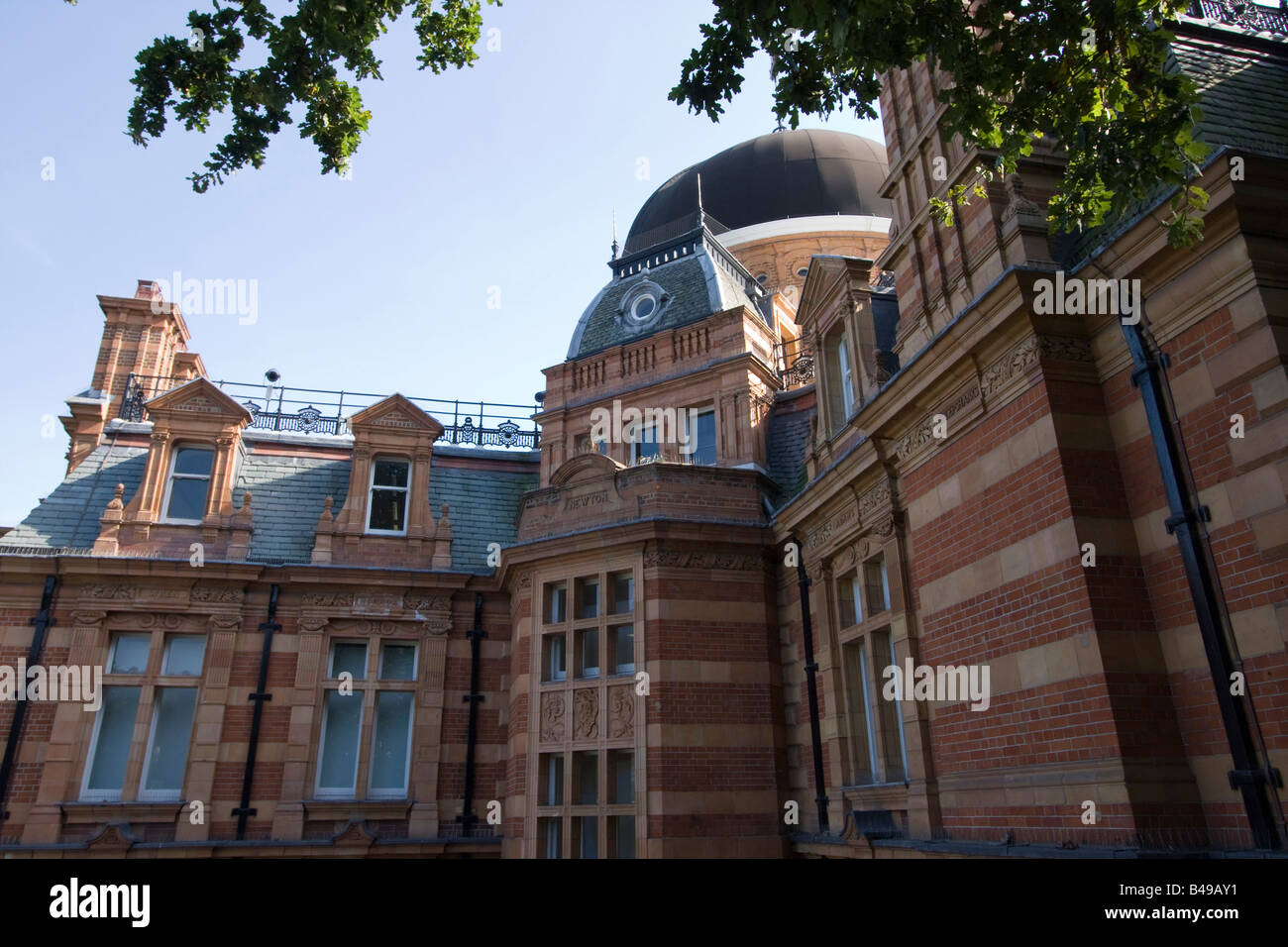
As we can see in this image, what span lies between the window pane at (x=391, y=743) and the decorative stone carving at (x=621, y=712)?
4662mm

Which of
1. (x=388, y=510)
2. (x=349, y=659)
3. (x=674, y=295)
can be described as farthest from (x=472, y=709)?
(x=674, y=295)

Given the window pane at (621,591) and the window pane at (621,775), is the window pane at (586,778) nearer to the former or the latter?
the window pane at (621,775)

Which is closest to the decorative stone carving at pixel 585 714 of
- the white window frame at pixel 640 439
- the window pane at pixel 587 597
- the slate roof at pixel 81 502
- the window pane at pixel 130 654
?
the window pane at pixel 587 597

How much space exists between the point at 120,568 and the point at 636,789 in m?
10.4

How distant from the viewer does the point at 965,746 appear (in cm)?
855

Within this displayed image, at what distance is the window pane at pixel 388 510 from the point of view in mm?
17594

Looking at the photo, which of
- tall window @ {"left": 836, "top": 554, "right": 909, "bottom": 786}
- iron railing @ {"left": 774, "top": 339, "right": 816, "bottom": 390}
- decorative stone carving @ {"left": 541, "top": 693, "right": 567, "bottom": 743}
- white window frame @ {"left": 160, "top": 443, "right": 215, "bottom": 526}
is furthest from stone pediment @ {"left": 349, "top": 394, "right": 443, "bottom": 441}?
tall window @ {"left": 836, "top": 554, "right": 909, "bottom": 786}

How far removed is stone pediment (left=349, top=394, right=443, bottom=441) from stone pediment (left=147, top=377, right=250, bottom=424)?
234cm

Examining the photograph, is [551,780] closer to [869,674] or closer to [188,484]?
[869,674]

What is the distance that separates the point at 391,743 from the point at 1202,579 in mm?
13639

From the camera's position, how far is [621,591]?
14.5 metres

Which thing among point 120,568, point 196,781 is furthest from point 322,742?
point 120,568

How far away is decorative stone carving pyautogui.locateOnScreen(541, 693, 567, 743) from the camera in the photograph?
45.1 feet

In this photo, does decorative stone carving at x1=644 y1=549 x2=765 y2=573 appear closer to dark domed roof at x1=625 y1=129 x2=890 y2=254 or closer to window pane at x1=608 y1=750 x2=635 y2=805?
window pane at x1=608 y1=750 x2=635 y2=805
